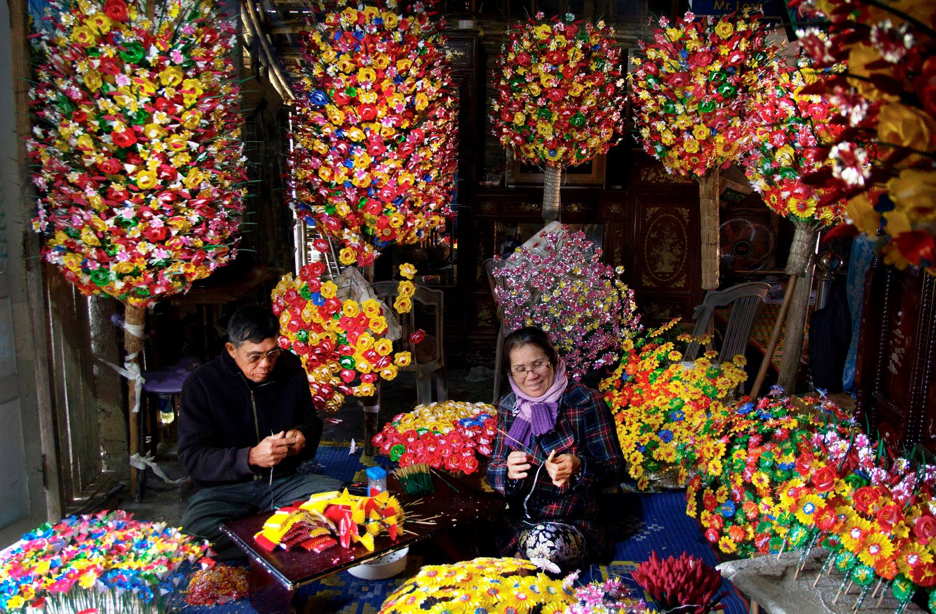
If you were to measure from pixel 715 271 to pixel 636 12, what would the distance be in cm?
329

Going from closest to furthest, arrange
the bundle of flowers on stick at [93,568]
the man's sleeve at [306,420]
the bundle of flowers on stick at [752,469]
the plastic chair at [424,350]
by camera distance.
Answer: the bundle of flowers on stick at [93,568], the bundle of flowers on stick at [752,469], the man's sleeve at [306,420], the plastic chair at [424,350]

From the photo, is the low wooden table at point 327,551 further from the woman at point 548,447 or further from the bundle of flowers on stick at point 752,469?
the bundle of flowers on stick at point 752,469

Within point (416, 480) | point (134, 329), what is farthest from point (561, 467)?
point (134, 329)

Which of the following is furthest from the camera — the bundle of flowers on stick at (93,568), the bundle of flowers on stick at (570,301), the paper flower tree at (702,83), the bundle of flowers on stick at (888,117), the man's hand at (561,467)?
the bundle of flowers on stick at (570,301)

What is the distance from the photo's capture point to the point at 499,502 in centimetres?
256

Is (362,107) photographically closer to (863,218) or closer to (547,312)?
(547,312)

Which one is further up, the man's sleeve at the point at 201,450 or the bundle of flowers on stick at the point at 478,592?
the man's sleeve at the point at 201,450

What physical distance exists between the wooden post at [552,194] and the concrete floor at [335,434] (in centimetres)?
141

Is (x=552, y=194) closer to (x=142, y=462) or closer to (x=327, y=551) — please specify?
(x=142, y=462)

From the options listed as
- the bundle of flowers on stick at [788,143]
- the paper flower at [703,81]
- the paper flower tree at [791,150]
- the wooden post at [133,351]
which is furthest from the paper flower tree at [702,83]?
the wooden post at [133,351]

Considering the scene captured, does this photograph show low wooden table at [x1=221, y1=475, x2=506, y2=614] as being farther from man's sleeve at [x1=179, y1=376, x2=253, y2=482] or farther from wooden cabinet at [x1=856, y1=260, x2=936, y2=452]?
wooden cabinet at [x1=856, y1=260, x2=936, y2=452]

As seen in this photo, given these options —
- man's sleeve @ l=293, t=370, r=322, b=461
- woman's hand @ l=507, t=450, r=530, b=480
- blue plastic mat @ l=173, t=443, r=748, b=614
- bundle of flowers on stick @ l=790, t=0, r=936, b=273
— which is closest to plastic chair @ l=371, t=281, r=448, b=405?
blue plastic mat @ l=173, t=443, r=748, b=614

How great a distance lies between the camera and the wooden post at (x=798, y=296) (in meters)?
3.14

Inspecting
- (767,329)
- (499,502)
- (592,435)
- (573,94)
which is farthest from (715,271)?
(767,329)
